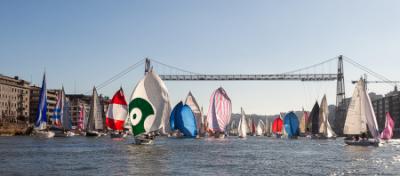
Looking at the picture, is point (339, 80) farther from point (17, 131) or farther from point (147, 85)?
point (147, 85)

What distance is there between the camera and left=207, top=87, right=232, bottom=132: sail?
8819 centimetres

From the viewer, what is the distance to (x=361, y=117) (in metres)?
69.4

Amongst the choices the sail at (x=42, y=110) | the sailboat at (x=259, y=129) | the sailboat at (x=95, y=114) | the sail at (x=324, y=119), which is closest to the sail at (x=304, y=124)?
the sail at (x=324, y=119)

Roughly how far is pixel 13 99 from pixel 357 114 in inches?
4293

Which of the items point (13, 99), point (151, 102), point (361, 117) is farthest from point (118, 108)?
point (13, 99)

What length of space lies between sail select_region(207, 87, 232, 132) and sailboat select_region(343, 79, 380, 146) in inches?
873

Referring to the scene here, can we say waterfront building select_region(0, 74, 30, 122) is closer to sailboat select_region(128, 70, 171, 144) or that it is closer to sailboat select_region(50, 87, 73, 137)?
sailboat select_region(50, 87, 73, 137)

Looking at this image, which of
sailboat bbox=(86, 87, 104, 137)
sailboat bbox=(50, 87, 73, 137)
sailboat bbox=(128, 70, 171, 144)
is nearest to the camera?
sailboat bbox=(128, 70, 171, 144)

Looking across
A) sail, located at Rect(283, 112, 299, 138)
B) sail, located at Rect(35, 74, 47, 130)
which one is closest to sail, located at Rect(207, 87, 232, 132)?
sail, located at Rect(35, 74, 47, 130)

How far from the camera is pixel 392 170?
122 feet

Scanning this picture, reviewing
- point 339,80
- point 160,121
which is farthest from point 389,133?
point 339,80

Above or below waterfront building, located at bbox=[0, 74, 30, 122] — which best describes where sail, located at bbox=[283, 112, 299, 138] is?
below

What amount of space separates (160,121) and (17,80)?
119476 mm

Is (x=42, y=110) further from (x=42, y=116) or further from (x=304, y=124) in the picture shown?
(x=304, y=124)
